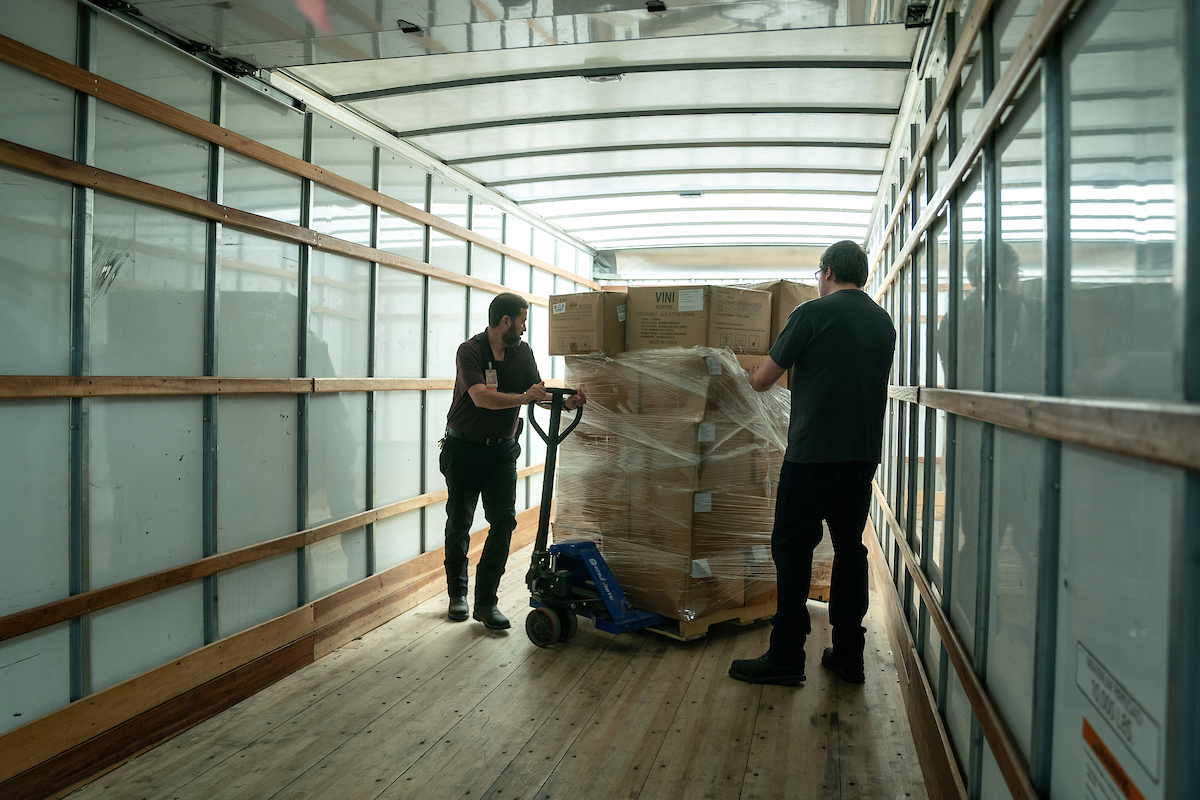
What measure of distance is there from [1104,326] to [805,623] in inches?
102

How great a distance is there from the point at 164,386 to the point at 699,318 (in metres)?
2.46

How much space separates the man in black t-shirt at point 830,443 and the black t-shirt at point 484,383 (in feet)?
4.89

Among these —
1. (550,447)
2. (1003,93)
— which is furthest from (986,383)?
(550,447)

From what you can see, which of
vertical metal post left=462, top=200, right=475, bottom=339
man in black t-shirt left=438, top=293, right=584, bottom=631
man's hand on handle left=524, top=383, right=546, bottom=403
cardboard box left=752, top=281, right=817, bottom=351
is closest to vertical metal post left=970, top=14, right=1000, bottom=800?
cardboard box left=752, top=281, right=817, bottom=351

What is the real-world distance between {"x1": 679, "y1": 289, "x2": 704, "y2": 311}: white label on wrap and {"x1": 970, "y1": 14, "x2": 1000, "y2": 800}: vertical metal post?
2.05 metres

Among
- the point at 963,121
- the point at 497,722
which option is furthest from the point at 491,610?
the point at 963,121

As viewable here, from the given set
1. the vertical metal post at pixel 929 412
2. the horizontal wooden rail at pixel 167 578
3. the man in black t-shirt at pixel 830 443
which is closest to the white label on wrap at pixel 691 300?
the man in black t-shirt at pixel 830 443

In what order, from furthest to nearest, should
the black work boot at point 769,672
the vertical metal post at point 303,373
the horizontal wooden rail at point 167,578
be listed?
the vertical metal post at point 303,373 < the black work boot at point 769,672 < the horizontal wooden rail at point 167,578

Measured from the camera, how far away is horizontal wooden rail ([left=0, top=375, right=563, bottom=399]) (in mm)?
2543

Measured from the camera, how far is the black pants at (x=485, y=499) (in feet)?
14.6

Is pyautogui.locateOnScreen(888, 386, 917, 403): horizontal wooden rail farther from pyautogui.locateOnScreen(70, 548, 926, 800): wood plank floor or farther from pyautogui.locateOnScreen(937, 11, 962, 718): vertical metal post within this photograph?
pyautogui.locateOnScreen(70, 548, 926, 800): wood plank floor

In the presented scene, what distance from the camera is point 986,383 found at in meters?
1.96

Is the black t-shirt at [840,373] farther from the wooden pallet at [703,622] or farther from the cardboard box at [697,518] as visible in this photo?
the wooden pallet at [703,622]

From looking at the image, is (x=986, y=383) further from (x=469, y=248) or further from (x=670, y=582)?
(x=469, y=248)
